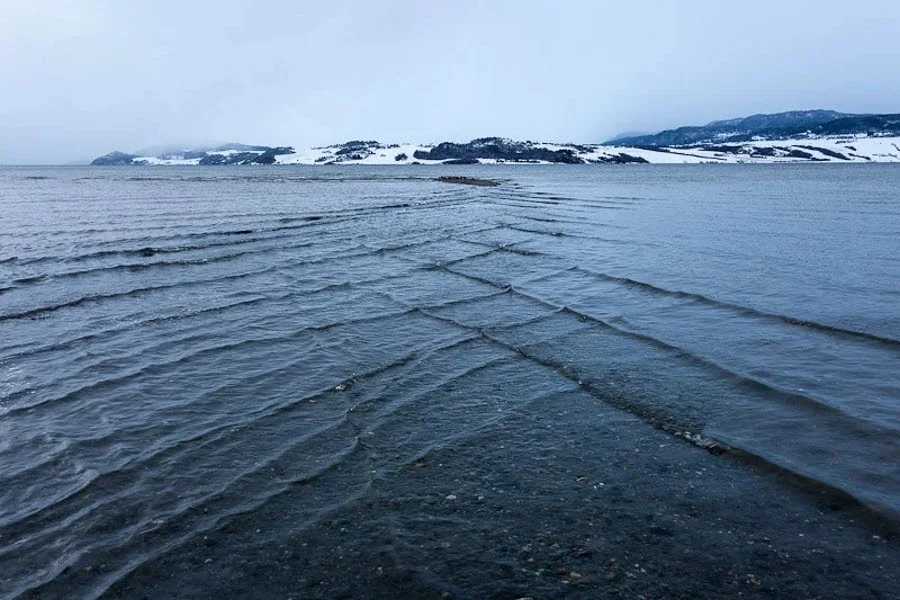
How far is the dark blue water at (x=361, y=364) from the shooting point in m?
8.05

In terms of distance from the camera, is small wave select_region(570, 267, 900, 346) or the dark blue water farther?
small wave select_region(570, 267, 900, 346)

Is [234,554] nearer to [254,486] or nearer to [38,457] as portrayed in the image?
[254,486]

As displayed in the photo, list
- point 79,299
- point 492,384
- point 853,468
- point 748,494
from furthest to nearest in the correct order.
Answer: point 79,299 → point 492,384 → point 853,468 → point 748,494

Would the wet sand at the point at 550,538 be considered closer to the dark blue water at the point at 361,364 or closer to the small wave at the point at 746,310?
the dark blue water at the point at 361,364

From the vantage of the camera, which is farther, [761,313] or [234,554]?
[761,313]

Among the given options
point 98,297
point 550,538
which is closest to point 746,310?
point 550,538

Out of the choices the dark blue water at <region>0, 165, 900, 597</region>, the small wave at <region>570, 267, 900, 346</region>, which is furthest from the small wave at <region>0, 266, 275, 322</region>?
the small wave at <region>570, 267, 900, 346</region>

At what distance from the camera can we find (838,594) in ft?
19.6

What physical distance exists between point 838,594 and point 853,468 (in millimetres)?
3120

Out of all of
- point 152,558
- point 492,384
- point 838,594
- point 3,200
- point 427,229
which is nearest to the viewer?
point 838,594

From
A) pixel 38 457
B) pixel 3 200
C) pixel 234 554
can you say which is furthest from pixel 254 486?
pixel 3 200

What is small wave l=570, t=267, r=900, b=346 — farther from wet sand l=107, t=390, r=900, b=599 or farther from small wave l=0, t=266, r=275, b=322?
small wave l=0, t=266, r=275, b=322

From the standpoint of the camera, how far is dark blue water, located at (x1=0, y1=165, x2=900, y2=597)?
8.05 meters

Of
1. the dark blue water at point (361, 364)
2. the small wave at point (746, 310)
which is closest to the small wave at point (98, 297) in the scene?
the dark blue water at point (361, 364)
